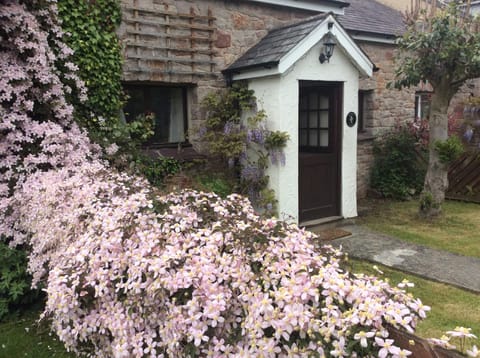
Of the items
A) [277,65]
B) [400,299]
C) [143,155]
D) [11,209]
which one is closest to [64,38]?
[143,155]

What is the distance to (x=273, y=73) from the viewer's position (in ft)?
20.2

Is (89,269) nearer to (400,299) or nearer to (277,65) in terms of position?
(400,299)

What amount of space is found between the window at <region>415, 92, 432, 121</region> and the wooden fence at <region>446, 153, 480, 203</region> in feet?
6.05

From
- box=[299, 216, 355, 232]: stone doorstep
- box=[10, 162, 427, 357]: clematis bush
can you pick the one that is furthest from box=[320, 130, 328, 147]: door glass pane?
box=[10, 162, 427, 357]: clematis bush

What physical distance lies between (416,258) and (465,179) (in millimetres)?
5014

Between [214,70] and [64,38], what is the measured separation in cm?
244

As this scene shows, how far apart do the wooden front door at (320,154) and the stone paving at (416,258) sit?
36.6 inches

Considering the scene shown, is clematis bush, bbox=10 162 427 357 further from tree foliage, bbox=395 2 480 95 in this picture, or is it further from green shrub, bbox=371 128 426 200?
green shrub, bbox=371 128 426 200

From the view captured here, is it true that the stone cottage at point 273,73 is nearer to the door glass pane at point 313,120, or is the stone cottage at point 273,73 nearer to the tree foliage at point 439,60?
the door glass pane at point 313,120

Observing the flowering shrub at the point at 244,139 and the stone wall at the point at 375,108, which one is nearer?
the flowering shrub at the point at 244,139

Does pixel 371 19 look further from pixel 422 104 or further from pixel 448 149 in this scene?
pixel 448 149

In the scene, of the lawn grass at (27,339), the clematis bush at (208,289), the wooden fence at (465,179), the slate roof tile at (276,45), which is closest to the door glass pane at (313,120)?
the slate roof tile at (276,45)

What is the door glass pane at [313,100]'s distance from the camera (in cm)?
755

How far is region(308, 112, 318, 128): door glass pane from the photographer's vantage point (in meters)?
7.62
